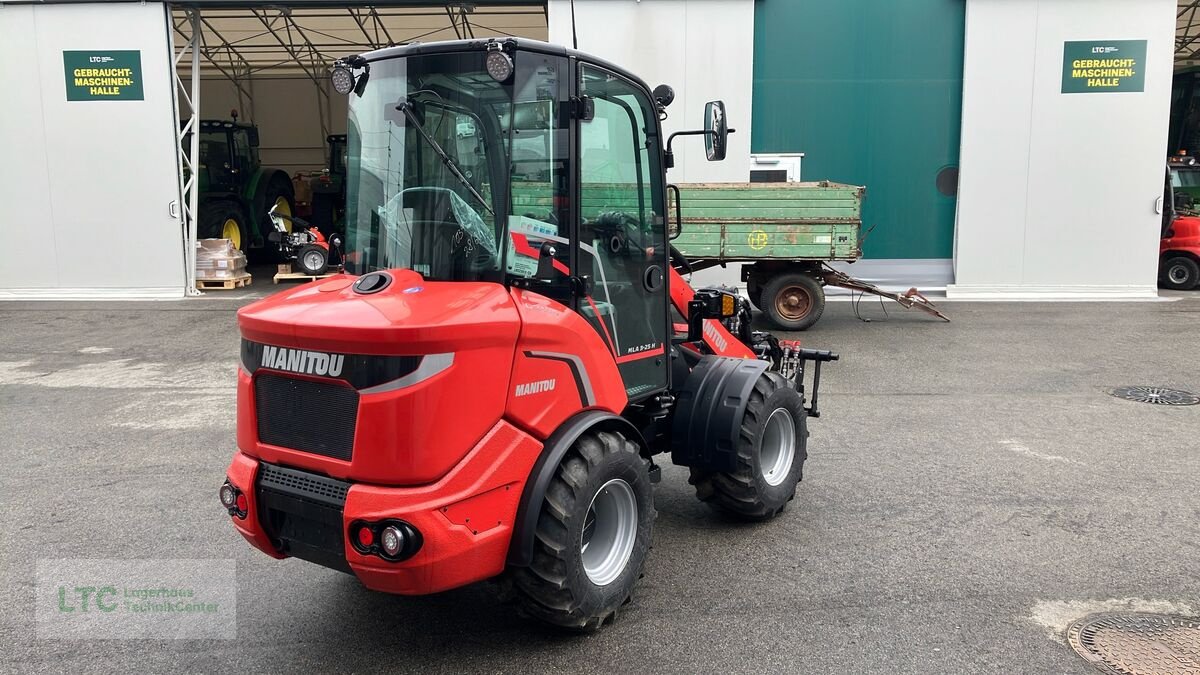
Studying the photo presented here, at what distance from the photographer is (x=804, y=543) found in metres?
4.41

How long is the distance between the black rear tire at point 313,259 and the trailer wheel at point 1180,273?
48.5ft

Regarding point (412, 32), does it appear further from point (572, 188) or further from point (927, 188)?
point (572, 188)

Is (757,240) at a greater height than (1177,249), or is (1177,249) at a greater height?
(757,240)

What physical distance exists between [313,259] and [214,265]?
164 cm

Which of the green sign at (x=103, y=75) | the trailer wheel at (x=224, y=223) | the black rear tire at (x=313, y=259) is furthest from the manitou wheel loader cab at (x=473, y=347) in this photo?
the trailer wheel at (x=224, y=223)

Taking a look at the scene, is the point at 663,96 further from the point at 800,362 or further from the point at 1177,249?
the point at 1177,249

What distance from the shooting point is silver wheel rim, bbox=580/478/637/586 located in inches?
139

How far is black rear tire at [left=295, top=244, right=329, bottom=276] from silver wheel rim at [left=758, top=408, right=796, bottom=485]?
11.9 m

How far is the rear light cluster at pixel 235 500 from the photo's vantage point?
A: 323cm

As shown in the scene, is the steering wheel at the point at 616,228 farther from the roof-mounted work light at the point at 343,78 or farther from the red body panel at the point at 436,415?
the roof-mounted work light at the point at 343,78

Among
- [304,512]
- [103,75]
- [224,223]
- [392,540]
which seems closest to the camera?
[392,540]

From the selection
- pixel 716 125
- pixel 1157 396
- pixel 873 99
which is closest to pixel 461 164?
pixel 716 125

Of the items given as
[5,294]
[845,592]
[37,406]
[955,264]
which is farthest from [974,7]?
[5,294]

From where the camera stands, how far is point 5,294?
1414cm
